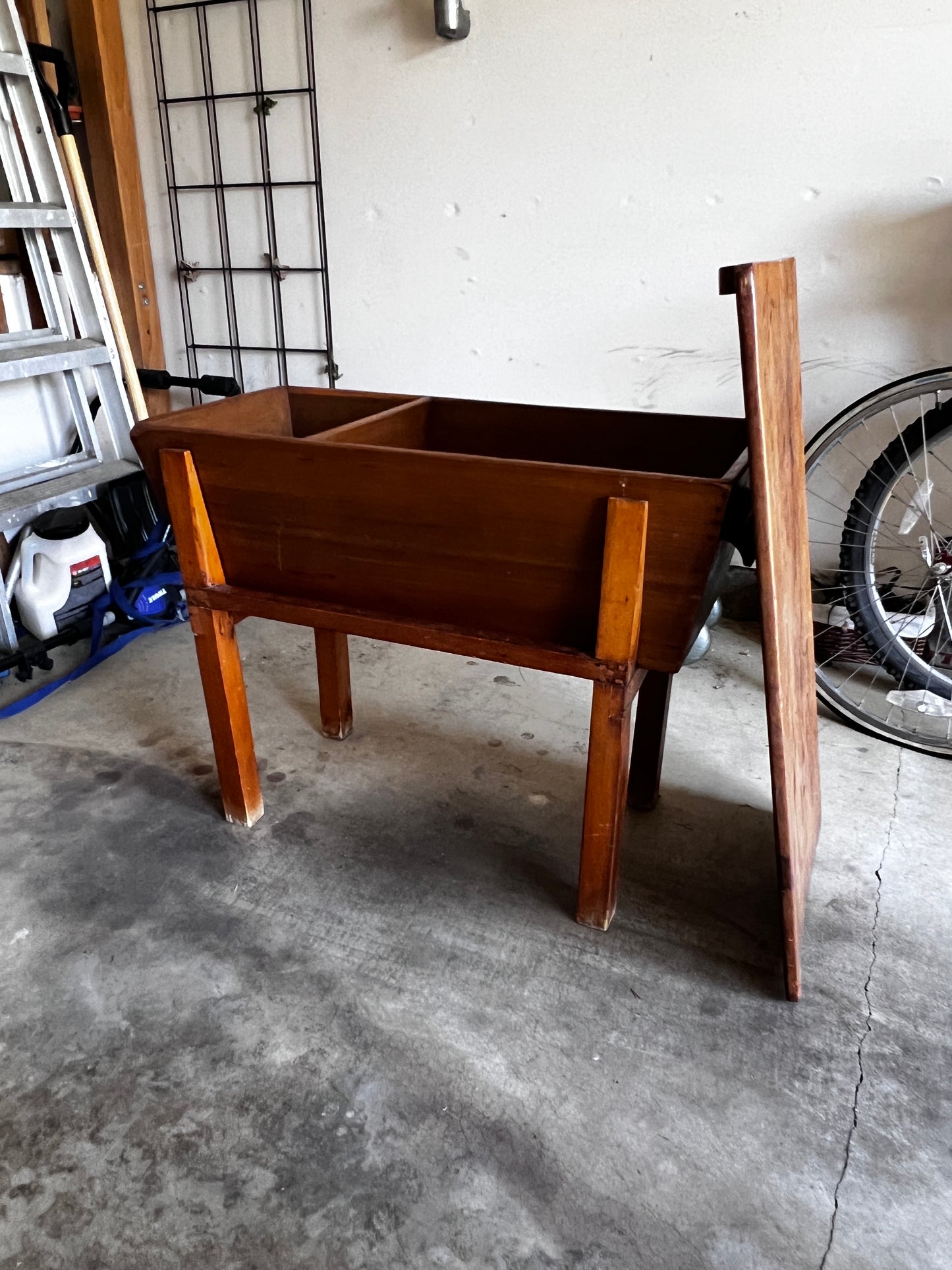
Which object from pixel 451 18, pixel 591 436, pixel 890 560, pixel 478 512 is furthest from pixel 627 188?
pixel 478 512

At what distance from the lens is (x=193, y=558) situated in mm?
1635

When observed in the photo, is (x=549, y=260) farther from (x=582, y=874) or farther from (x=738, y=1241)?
(x=738, y=1241)

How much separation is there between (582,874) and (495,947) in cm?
20

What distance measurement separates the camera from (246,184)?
9.91ft

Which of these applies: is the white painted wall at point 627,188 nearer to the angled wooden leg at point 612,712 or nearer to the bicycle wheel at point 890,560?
the bicycle wheel at point 890,560

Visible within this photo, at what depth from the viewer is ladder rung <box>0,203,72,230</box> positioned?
240 centimetres

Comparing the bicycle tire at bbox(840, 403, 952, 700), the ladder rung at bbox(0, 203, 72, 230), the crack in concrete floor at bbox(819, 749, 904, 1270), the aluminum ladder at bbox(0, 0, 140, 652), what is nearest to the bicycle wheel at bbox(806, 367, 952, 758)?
the bicycle tire at bbox(840, 403, 952, 700)

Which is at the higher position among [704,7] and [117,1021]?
[704,7]

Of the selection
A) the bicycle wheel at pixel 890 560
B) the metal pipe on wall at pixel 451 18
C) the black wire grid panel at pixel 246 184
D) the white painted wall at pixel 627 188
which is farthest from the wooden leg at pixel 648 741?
the metal pipe on wall at pixel 451 18

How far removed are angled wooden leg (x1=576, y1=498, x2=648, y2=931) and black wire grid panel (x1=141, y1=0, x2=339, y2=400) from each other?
214 centimetres

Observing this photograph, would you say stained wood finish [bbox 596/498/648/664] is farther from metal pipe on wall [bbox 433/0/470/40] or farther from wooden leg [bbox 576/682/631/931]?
metal pipe on wall [bbox 433/0/470/40]

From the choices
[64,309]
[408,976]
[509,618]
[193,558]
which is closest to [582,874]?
[408,976]

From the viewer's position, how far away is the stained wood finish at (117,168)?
293 cm

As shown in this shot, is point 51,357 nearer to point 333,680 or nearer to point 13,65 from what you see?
point 13,65
